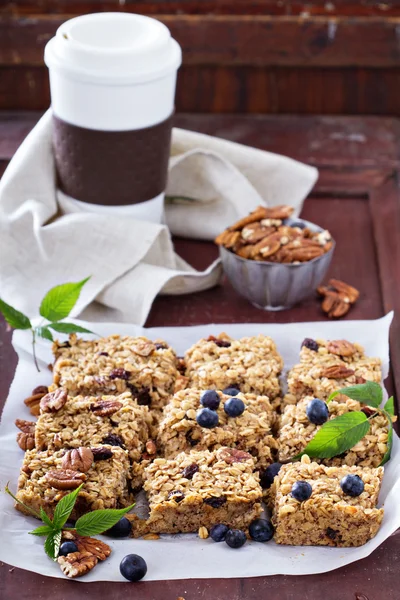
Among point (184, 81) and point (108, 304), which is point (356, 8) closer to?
point (184, 81)

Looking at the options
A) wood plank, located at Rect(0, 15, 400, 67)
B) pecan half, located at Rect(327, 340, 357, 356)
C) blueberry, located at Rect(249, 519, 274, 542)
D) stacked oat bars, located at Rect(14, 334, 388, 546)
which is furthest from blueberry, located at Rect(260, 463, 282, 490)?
wood plank, located at Rect(0, 15, 400, 67)

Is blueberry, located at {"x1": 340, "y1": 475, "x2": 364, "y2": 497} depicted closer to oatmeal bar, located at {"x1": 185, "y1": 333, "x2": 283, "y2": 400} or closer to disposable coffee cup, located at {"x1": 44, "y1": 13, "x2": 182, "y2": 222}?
oatmeal bar, located at {"x1": 185, "y1": 333, "x2": 283, "y2": 400}

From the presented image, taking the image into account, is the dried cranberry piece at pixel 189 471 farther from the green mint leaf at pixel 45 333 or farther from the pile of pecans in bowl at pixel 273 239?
the pile of pecans in bowl at pixel 273 239

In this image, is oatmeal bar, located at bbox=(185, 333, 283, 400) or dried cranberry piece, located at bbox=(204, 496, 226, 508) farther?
oatmeal bar, located at bbox=(185, 333, 283, 400)

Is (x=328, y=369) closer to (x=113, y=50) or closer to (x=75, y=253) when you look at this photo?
(x=75, y=253)

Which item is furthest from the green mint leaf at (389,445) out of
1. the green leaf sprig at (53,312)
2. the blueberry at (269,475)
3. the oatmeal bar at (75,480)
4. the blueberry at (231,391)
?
the green leaf sprig at (53,312)

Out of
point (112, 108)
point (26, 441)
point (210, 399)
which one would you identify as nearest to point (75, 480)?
point (26, 441)

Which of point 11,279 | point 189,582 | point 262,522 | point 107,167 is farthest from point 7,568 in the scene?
point 107,167
